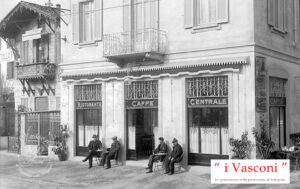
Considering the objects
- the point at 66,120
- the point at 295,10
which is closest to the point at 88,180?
the point at 66,120

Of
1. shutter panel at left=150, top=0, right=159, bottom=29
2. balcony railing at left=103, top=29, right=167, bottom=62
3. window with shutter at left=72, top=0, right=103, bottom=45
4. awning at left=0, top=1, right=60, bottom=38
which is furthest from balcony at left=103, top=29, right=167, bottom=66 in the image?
awning at left=0, top=1, right=60, bottom=38

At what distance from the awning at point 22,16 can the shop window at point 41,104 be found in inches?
183

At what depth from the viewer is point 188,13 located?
1645 cm

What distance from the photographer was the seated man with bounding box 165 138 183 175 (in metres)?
15.7

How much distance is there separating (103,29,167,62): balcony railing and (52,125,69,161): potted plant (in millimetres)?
4867

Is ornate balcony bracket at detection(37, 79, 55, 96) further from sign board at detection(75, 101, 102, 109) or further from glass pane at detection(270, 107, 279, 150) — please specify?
glass pane at detection(270, 107, 279, 150)

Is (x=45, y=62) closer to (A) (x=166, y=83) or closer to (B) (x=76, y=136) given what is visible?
(B) (x=76, y=136)

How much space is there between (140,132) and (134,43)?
401 centimetres

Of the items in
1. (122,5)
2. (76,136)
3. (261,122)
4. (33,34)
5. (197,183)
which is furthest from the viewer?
(33,34)

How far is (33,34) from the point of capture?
75.9 ft

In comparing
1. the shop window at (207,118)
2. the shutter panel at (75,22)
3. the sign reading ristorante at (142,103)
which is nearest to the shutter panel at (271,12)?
the shop window at (207,118)

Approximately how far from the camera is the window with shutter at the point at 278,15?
1636 centimetres

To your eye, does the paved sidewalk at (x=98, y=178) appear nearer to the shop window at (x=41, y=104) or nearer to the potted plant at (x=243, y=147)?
the potted plant at (x=243, y=147)

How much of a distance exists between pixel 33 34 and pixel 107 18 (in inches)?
236
